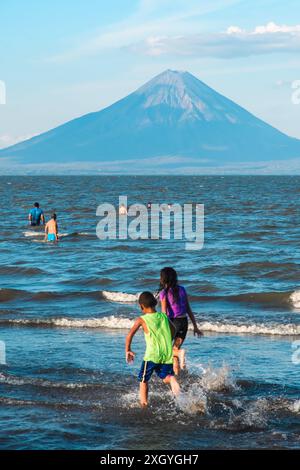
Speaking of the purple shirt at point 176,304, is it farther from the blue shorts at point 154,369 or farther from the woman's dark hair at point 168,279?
the blue shorts at point 154,369

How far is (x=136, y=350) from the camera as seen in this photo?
13562 millimetres

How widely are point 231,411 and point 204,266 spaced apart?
1440 cm

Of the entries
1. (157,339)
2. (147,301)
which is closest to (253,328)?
(157,339)

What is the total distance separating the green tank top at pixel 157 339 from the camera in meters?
9.65

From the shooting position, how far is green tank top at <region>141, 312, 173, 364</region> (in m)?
9.65

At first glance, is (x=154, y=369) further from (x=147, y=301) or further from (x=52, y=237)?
(x=52, y=237)

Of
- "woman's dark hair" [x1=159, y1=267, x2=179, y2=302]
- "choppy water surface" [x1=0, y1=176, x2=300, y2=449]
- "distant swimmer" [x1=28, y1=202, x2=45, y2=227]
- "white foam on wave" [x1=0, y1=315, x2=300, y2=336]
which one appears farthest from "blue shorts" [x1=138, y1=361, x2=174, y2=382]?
"distant swimmer" [x1=28, y1=202, x2=45, y2=227]

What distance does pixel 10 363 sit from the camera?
12359mm

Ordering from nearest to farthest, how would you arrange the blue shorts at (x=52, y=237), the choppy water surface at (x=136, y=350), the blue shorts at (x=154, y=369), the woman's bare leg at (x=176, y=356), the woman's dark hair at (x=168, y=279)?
the choppy water surface at (x=136, y=350) → the blue shorts at (x=154, y=369) → the woman's dark hair at (x=168, y=279) → the woman's bare leg at (x=176, y=356) → the blue shorts at (x=52, y=237)

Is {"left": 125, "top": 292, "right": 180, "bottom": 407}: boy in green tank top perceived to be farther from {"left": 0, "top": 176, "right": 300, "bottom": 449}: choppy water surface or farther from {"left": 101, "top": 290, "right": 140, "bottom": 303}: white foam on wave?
{"left": 101, "top": 290, "right": 140, "bottom": 303}: white foam on wave

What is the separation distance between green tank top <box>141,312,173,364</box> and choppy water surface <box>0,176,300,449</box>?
0.68 meters

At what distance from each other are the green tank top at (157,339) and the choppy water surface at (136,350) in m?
0.68

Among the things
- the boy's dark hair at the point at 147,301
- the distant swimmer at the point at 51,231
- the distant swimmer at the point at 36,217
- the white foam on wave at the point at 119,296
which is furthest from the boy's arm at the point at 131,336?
the distant swimmer at the point at 36,217

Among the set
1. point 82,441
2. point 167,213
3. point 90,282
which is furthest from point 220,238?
point 82,441
